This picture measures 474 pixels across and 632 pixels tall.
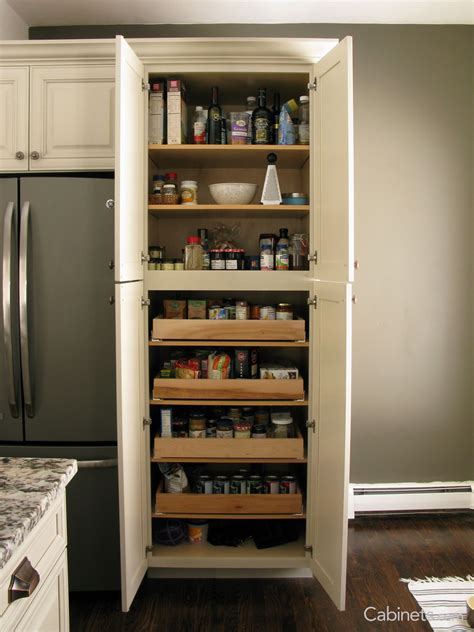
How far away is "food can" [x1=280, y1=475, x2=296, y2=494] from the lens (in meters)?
2.47

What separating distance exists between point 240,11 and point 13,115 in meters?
Answer: 1.21

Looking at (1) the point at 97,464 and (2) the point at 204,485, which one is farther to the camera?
(2) the point at 204,485

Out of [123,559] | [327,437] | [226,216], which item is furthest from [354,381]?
[123,559]

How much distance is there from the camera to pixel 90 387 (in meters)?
2.26

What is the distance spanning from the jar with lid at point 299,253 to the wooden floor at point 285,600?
135 cm

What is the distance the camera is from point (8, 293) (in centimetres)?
216

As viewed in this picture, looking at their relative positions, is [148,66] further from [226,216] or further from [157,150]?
[226,216]

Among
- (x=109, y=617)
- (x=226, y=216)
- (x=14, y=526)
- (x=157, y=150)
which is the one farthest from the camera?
(x=226, y=216)

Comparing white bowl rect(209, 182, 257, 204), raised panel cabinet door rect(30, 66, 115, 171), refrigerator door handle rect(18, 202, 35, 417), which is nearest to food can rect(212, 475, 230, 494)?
refrigerator door handle rect(18, 202, 35, 417)

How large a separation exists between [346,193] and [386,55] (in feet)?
4.36

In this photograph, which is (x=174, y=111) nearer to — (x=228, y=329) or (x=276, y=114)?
(x=276, y=114)

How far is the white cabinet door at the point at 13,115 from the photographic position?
222 cm

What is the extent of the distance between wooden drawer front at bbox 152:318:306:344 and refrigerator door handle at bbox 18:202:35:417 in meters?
0.51

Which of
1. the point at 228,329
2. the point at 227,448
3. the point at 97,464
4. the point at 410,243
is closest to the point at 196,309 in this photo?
the point at 228,329
